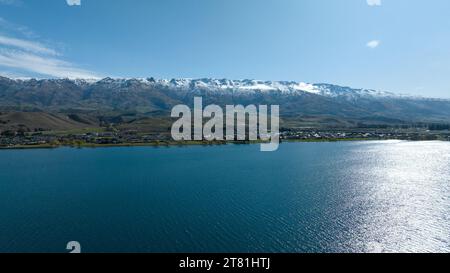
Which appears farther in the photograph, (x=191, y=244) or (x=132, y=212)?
(x=132, y=212)

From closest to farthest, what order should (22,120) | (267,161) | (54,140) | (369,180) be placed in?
(369,180)
(267,161)
(54,140)
(22,120)

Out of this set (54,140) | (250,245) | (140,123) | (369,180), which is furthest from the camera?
(140,123)

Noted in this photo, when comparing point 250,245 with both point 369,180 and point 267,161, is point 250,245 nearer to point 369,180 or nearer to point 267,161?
point 369,180

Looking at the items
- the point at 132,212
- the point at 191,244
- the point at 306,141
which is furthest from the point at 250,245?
the point at 306,141

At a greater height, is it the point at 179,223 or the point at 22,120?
the point at 22,120
